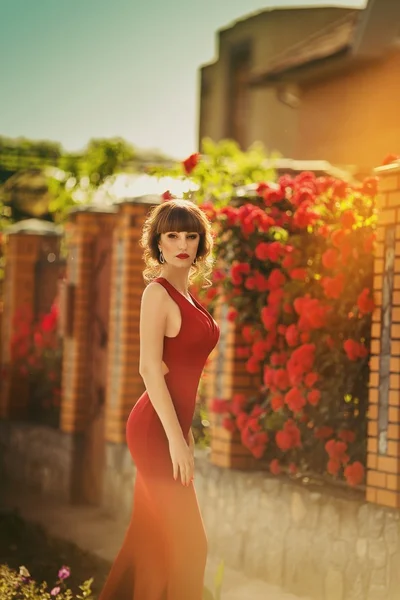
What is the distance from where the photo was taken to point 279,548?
23.6ft

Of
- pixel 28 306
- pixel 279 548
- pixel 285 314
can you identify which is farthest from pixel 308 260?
pixel 28 306

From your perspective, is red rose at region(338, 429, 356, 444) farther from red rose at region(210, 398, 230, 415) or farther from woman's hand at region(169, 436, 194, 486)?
woman's hand at region(169, 436, 194, 486)

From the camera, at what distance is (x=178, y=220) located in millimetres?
4719

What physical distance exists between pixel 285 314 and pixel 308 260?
37 cm

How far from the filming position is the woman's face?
4.73 meters

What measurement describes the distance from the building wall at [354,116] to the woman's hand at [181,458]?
10924 millimetres

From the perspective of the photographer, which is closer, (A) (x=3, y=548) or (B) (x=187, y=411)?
(B) (x=187, y=411)

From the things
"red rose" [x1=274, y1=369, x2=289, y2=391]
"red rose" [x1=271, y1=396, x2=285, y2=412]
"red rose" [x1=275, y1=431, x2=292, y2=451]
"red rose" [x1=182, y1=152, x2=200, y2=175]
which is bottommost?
"red rose" [x1=275, y1=431, x2=292, y2=451]

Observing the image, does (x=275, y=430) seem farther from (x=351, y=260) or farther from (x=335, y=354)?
(x=351, y=260)

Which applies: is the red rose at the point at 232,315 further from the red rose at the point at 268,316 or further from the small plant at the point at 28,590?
the small plant at the point at 28,590

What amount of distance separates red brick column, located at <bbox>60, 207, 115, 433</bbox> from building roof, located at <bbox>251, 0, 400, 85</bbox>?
4.51 meters

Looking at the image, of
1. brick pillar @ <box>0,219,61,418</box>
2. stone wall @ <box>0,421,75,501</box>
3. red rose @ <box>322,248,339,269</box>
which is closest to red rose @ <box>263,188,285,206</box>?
red rose @ <box>322,248,339,269</box>

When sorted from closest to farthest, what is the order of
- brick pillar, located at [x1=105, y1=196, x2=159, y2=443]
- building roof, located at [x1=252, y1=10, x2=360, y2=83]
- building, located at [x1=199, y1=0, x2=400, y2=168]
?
brick pillar, located at [x1=105, y1=196, x2=159, y2=443]
building, located at [x1=199, y1=0, x2=400, y2=168]
building roof, located at [x1=252, y1=10, x2=360, y2=83]

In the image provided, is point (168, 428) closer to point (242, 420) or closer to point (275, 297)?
point (275, 297)
